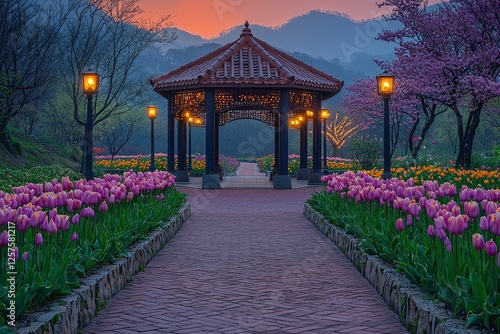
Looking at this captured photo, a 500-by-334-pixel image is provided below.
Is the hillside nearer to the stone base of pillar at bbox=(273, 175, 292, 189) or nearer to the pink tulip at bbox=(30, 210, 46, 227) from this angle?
the stone base of pillar at bbox=(273, 175, 292, 189)

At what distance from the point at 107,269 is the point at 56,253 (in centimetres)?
97

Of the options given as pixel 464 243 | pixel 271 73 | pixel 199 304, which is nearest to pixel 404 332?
pixel 464 243

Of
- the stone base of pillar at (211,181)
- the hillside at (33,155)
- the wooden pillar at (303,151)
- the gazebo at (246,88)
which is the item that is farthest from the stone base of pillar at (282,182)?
the hillside at (33,155)

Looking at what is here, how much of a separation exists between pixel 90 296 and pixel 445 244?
3.30 m

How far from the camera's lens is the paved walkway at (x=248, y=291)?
218 inches

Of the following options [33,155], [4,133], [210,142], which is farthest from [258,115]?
[4,133]

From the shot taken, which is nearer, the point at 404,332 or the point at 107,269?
the point at 404,332

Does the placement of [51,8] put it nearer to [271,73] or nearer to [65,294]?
[271,73]

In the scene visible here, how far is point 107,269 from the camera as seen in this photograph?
21.4 feet

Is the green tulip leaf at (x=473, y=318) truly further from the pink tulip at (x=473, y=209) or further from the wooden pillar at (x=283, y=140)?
the wooden pillar at (x=283, y=140)

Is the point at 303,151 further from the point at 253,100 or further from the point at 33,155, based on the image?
the point at 33,155

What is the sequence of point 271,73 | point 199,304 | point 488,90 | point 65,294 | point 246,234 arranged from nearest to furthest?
point 65,294 → point 199,304 → point 246,234 → point 488,90 → point 271,73

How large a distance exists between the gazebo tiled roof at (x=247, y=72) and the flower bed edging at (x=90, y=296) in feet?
48.0

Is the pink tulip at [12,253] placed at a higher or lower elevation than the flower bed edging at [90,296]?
higher
